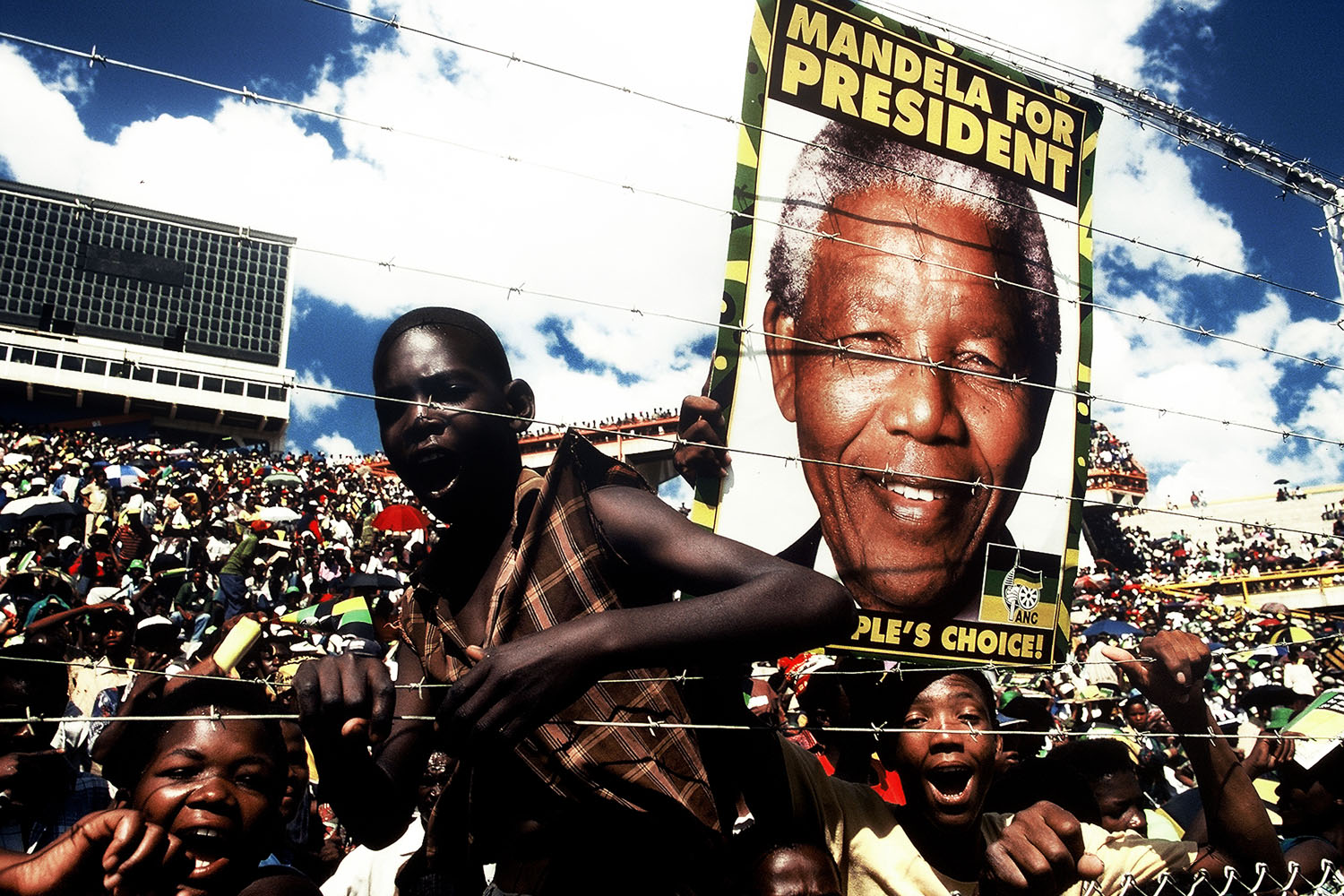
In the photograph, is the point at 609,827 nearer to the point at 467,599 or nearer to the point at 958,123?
the point at 467,599

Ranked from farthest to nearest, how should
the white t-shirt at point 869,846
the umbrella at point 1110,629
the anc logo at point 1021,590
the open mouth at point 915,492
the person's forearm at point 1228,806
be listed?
1. the umbrella at point 1110,629
2. the anc logo at point 1021,590
3. the open mouth at point 915,492
4. the person's forearm at point 1228,806
5. the white t-shirt at point 869,846

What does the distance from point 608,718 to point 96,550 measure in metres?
9.48

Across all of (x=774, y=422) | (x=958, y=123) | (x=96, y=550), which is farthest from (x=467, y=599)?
(x=96, y=550)

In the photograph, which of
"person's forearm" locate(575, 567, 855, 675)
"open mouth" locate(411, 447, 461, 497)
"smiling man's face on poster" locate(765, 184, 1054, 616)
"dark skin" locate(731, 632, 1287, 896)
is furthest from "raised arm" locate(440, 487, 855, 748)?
"smiling man's face on poster" locate(765, 184, 1054, 616)

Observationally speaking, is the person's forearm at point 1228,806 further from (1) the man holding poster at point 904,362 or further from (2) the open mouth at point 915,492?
(2) the open mouth at point 915,492

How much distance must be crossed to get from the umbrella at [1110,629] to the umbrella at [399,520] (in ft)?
18.8

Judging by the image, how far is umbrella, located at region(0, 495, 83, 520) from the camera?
889 centimetres

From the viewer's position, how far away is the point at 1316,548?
2491 cm

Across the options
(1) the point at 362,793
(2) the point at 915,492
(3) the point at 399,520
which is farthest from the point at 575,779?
(3) the point at 399,520

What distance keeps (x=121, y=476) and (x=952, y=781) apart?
37.6ft

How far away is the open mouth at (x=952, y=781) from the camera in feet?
8.18

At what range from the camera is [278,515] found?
1101 centimetres

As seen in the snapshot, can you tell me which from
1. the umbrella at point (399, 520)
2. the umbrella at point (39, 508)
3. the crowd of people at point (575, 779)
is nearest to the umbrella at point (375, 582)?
the umbrella at point (399, 520)

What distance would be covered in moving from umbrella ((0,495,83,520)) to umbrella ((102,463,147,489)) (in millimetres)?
1730
